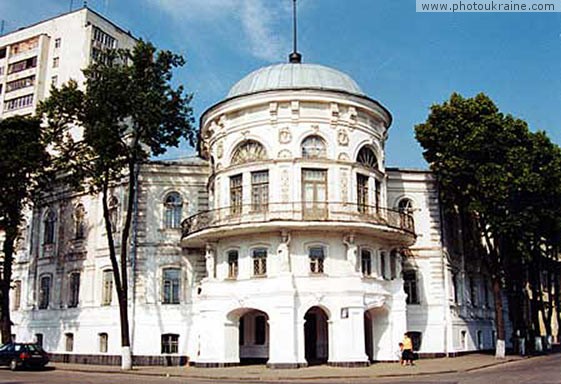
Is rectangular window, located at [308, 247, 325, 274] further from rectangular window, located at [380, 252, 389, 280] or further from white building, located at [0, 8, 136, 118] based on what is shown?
white building, located at [0, 8, 136, 118]

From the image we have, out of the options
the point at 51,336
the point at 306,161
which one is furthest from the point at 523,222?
the point at 51,336

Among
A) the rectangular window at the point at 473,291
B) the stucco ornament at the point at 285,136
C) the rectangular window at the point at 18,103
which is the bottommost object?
the rectangular window at the point at 473,291

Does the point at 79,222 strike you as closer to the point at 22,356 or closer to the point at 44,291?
the point at 44,291

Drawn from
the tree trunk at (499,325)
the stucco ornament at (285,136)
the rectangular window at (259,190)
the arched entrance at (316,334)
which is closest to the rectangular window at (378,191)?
the stucco ornament at (285,136)

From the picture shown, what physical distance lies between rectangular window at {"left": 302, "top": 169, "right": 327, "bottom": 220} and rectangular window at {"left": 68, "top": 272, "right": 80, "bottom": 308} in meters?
14.7

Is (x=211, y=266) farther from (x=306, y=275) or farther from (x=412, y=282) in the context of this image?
(x=412, y=282)

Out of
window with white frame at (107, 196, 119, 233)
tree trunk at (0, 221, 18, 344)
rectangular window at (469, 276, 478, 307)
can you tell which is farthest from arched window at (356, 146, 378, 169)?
tree trunk at (0, 221, 18, 344)

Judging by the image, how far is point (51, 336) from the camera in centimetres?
3612

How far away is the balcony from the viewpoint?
28234mm

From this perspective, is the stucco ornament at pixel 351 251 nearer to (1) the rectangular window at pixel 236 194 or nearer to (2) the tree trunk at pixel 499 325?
(1) the rectangular window at pixel 236 194

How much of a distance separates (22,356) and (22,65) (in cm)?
5097

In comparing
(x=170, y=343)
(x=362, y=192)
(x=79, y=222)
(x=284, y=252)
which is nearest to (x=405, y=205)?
(x=362, y=192)

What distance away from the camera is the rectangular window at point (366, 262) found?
3006 cm

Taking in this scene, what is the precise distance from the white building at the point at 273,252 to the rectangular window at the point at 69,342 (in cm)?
6
